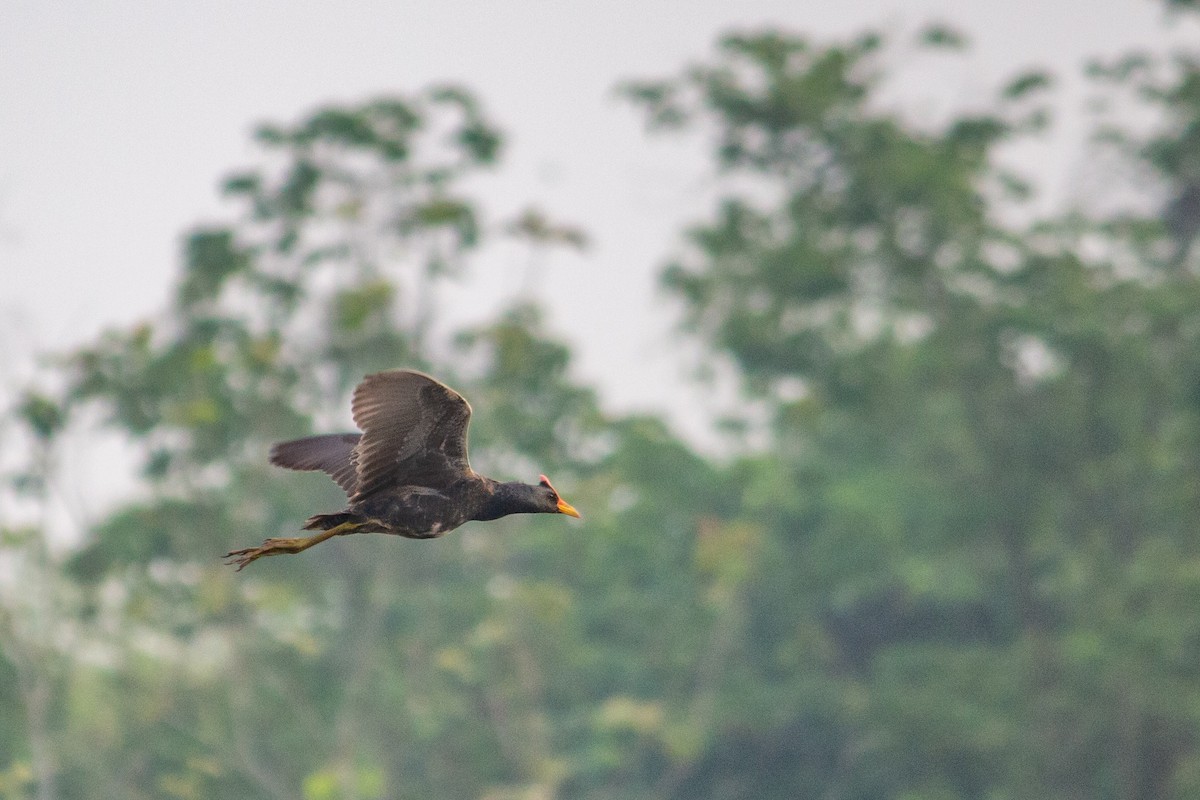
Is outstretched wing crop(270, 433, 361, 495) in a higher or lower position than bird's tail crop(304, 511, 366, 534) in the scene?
higher

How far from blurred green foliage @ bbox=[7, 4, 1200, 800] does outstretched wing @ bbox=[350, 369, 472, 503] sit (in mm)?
14992

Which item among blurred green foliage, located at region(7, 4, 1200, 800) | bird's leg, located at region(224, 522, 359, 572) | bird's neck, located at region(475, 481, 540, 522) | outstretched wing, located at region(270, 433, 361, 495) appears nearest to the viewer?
bird's leg, located at region(224, 522, 359, 572)

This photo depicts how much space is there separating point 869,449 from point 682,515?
5.13 metres

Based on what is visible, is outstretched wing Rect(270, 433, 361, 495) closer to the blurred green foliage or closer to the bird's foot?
the bird's foot

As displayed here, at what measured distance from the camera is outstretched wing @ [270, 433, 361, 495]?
7.66 meters

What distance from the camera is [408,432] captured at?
22.7ft

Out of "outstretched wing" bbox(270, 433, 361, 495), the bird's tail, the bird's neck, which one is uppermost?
"outstretched wing" bbox(270, 433, 361, 495)

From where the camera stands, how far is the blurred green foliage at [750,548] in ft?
75.7

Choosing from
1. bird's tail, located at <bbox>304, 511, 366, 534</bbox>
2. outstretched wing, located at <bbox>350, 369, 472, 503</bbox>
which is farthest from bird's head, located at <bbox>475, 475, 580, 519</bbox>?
bird's tail, located at <bbox>304, 511, 366, 534</bbox>

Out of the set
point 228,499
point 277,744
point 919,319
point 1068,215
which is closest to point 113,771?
point 277,744

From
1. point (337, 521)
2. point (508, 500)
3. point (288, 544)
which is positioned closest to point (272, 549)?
point (288, 544)

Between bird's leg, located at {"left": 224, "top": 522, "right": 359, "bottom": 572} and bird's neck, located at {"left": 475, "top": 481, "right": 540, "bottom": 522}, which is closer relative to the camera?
bird's leg, located at {"left": 224, "top": 522, "right": 359, "bottom": 572}

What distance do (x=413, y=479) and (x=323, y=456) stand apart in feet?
2.76

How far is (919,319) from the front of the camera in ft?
94.1
